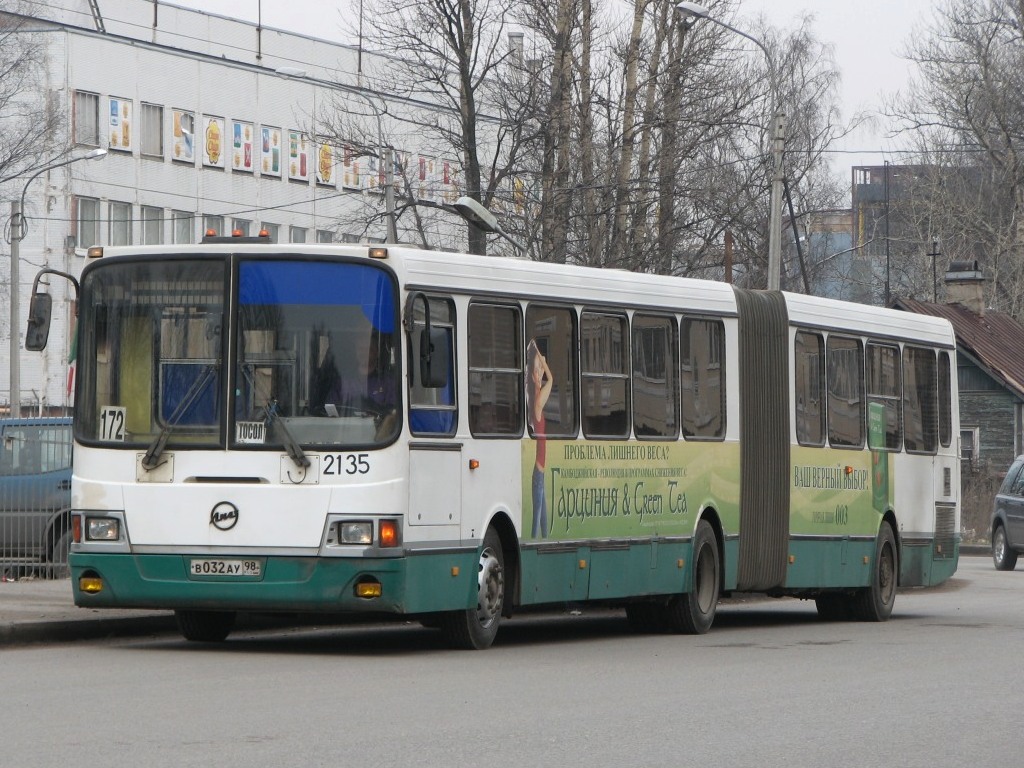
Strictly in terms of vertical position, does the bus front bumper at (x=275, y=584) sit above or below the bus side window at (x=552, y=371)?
below

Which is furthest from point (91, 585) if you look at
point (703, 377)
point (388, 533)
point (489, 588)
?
point (703, 377)

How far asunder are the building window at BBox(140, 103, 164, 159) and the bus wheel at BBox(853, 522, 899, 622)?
5173 centimetres

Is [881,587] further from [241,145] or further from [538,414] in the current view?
[241,145]

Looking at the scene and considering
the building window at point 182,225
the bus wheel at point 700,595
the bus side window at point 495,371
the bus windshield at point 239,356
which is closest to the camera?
the bus windshield at point 239,356

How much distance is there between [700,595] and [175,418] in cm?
553

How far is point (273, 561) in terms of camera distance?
44.9 ft

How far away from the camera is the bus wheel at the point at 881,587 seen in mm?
20656

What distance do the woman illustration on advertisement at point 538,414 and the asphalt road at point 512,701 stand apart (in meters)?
0.98

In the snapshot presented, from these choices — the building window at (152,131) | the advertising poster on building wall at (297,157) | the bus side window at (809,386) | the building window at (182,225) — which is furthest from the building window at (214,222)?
the bus side window at (809,386)

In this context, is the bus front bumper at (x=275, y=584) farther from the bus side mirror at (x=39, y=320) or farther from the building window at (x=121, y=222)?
the building window at (x=121, y=222)

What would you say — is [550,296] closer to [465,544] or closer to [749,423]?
[465,544]

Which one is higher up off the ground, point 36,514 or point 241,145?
point 241,145

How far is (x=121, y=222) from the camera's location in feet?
229

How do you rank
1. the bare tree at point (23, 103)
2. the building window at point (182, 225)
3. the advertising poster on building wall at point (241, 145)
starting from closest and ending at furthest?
the bare tree at point (23, 103), the building window at point (182, 225), the advertising poster on building wall at point (241, 145)
